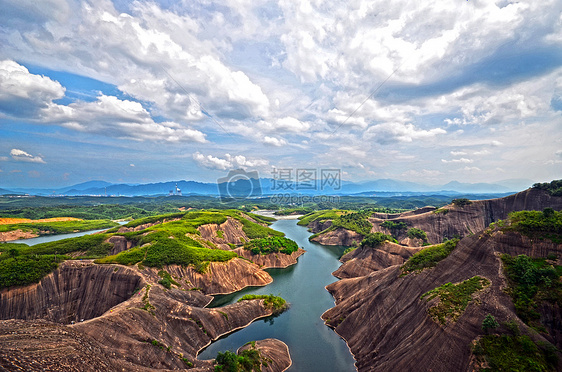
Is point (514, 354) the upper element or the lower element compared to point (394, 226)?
upper

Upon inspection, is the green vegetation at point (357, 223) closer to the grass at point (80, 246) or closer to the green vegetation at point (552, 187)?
the green vegetation at point (552, 187)

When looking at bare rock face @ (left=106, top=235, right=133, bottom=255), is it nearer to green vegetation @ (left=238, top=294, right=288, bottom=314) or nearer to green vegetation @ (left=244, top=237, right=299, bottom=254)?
green vegetation @ (left=244, top=237, right=299, bottom=254)

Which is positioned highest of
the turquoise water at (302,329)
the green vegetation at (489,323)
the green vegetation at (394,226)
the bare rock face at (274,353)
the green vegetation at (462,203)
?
the green vegetation at (462,203)

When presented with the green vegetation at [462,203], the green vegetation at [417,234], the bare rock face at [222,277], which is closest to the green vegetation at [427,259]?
the bare rock face at [222,277]

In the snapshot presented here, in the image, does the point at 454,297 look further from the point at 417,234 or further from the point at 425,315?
the point at 417,234

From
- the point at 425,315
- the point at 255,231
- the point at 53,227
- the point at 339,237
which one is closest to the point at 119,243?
the point at 255,231

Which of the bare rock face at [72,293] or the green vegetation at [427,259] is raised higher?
the green vegetation at [427,259]

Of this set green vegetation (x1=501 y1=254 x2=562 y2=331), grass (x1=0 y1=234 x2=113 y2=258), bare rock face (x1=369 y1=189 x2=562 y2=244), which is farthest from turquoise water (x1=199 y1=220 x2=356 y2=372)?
bare rock face (x1=369 y1=189 x2=562 y2=244)
